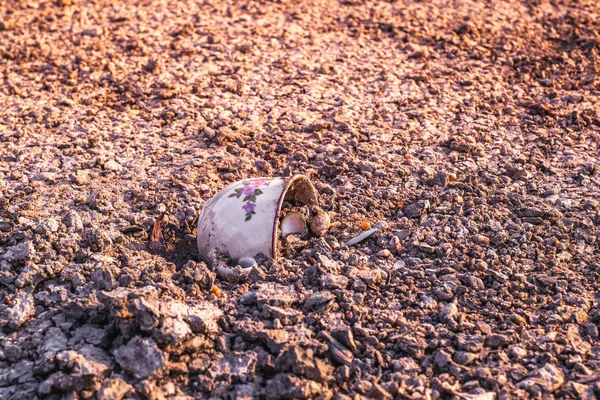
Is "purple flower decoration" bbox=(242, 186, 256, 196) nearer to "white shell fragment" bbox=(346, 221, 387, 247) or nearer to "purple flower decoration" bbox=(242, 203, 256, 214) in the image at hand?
"purple flower decoration" bbox=(242, 203, 256, 214)

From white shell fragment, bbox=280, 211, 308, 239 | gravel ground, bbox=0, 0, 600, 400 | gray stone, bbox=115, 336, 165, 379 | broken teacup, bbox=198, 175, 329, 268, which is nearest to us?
gray stone, bbox=115, 336, 165, 379

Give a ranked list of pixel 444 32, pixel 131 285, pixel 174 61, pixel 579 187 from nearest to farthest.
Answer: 1. pixel 131 285
2. pixel 579 187
3. pixel 174 61
4. pixel 444 32

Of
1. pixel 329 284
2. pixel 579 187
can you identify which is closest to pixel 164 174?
pixel 329 284

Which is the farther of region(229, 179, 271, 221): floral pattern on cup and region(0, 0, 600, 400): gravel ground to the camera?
region(229, 179, 271, 221): floral pattern on cup

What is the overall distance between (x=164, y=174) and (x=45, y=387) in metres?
1.80

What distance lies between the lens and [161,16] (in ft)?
20.7

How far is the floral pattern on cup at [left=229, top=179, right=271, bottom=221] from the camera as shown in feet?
11.5

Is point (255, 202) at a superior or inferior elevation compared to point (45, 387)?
superior

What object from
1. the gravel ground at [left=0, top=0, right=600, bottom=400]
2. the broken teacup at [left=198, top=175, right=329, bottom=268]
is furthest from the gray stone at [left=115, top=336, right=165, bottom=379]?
the broken teacup at [left=198, top=175, right=329, bottom=268]

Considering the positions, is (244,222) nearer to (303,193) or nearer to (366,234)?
(303,193)

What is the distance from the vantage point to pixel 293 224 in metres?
3.76

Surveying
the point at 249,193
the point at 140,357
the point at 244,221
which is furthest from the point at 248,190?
the point at 140,357

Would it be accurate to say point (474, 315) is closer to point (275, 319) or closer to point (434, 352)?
point (434, 352)

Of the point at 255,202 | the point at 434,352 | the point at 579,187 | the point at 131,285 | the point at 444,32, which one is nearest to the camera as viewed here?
the point at 434,352
